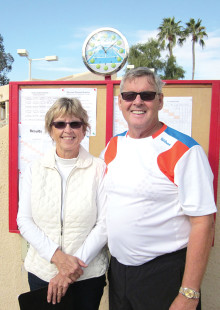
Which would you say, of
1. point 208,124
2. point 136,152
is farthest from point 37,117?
point 208,124

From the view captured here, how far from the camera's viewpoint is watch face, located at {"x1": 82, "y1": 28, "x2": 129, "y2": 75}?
7.51ft

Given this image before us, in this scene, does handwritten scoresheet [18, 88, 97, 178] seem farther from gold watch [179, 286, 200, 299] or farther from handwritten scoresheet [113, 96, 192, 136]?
gold watch [179, 286, 200, 299]

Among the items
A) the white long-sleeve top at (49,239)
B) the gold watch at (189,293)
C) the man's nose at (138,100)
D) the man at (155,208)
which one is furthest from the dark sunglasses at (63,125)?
the gold watch at (189,293)

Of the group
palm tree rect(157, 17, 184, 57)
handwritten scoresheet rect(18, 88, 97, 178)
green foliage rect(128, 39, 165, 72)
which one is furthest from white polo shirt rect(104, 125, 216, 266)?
palm tree rect(157, 17, 184, 57)

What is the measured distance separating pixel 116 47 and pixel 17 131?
1168 mm

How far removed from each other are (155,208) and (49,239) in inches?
29.3

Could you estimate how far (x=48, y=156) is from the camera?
1.87 m

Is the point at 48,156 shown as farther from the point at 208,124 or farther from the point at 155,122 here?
the point at 208,124

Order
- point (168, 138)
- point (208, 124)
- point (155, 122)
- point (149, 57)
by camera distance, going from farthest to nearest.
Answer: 1. point (149, 57)
2. point (208, 124)
3. point (155, 122)
4. point (168, 138)

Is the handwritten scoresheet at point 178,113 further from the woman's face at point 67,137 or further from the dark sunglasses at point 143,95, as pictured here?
the woman's face at point 67,137

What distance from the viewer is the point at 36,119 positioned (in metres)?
2.44

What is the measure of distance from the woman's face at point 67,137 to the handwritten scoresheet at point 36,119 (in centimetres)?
53

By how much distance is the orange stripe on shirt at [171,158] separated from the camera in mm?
1486

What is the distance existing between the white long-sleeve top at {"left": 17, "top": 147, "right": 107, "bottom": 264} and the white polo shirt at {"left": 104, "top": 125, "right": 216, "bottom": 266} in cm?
11
